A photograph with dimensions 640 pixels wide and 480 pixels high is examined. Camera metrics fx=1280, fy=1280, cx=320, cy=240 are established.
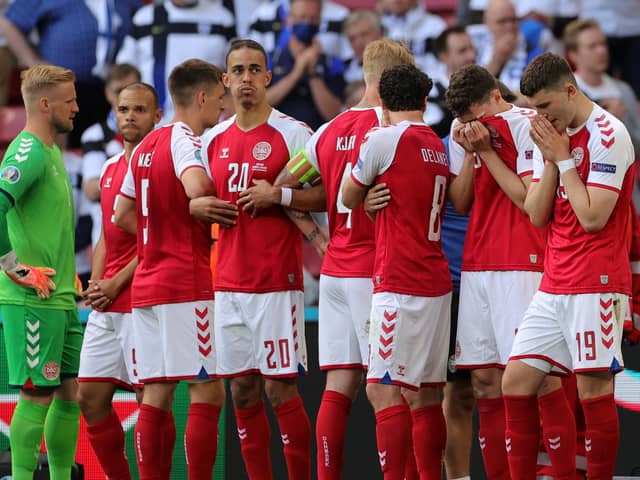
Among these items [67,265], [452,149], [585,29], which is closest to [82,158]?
[67,265]

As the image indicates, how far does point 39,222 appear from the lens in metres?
7.42

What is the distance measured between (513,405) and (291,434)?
1366 millimetres

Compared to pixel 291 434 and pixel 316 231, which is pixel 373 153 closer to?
pixel 316 231

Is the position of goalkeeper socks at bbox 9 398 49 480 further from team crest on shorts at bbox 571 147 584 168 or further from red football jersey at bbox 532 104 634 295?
team crest on shorts at bbox 571 147 584 168

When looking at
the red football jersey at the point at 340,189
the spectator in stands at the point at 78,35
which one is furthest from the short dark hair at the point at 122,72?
the red football jersey at the point at 340,189

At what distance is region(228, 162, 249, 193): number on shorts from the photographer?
708 cm

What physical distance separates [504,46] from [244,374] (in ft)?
14.9

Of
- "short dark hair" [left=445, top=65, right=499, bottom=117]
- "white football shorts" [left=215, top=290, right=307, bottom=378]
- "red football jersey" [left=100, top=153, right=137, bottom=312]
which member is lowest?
"white football shorts" [left=215, top=290, right=307, bottom=378]

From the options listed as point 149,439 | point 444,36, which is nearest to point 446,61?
point 444,36

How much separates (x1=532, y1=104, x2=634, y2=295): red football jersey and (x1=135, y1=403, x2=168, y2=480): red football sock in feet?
7.46

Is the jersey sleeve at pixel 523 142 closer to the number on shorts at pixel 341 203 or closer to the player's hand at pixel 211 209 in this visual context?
the number on shorts at pixel 341 203

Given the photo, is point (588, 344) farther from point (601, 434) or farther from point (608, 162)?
point (608, 162)

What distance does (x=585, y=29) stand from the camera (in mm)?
10391

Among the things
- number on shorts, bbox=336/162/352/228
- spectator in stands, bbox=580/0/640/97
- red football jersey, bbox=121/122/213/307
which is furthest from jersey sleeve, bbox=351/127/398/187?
spectator in stands, bbox=580/0/640/97
